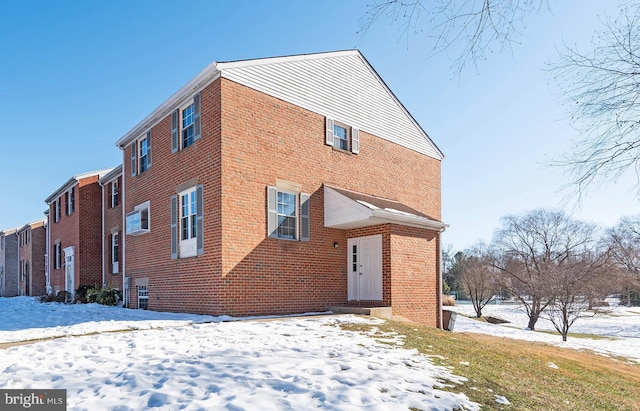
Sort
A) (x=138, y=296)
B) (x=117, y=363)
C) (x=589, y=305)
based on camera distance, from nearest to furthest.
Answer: (x=117, y=363), (x=138, y=296), (x=589, y=305)

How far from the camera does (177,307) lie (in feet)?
39.4

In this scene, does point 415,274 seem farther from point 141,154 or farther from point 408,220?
point 141,154

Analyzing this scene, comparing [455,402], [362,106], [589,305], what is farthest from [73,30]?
[589,305]

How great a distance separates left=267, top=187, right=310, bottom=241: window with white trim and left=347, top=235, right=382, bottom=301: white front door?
1.86 meters

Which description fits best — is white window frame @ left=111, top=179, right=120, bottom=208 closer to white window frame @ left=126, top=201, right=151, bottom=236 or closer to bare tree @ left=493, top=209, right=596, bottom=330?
white window frame @ left=126, top=201, right=151, bottom=236

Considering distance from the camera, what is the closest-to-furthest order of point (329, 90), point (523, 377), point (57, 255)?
point (523, 377) < point (329, 90) < point (57, 255)

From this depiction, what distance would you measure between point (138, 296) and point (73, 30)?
8.43m

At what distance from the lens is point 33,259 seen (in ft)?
101

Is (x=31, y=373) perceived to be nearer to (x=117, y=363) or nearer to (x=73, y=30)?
(x=117, y=363)

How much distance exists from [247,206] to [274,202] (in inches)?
33.5

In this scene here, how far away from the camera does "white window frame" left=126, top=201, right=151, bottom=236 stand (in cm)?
1383

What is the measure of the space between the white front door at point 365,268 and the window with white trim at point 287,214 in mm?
1864

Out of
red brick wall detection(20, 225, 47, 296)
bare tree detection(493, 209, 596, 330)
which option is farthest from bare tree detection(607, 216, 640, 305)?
red brick wall detection(20, 225, 47, 296)

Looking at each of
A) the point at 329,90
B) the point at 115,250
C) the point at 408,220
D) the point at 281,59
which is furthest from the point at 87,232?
the point at 408,220
